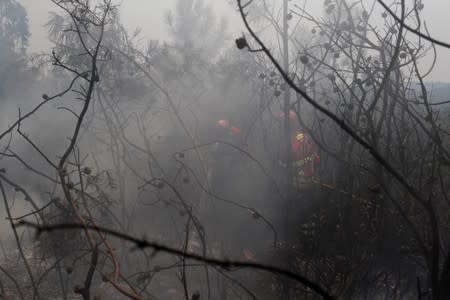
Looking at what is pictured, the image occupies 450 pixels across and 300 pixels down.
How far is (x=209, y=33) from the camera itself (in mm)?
25297

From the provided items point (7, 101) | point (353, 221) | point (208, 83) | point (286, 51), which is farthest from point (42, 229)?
point (7, 101)

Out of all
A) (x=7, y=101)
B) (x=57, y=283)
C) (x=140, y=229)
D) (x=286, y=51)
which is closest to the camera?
(x=286, y=51)

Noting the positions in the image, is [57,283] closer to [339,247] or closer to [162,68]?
[339,247]

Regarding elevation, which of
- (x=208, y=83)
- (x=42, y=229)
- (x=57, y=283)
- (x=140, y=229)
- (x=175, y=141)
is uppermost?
(x=208, y=83)

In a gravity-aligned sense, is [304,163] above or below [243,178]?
below

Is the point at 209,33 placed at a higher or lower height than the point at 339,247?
higher

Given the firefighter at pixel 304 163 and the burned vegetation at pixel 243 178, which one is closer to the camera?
the burned vegetation at pixel 243 178

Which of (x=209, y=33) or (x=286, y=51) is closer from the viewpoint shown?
(x=286, y=51)

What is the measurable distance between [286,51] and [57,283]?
3.54 metres

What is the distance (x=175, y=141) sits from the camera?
315 inches

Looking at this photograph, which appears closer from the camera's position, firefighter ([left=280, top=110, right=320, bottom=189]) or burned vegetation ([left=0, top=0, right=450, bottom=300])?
burned vegetation ([left=0, top=0, right=450, bottom=300])

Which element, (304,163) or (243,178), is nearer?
(304,163)

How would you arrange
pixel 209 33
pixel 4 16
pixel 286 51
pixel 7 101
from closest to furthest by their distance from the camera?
pixel 286 51, pixel 7 101, pixel 4 16, pixel 209 33

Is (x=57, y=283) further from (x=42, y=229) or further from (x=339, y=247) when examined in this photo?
(x=42, y=229)
